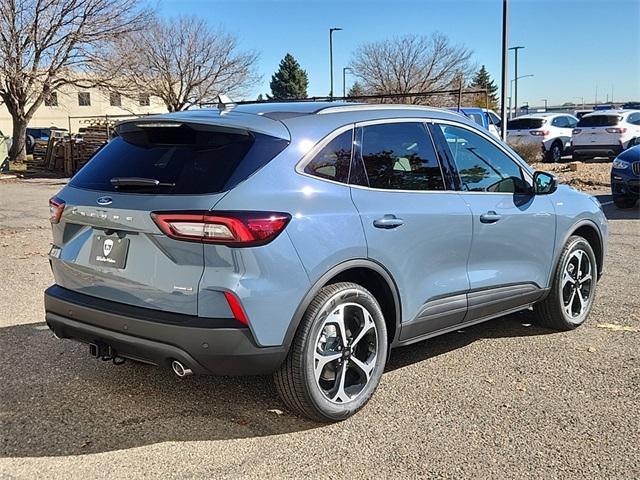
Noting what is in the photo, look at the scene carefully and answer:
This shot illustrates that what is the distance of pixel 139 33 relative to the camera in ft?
88.1

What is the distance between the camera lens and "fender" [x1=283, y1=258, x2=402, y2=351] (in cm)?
328

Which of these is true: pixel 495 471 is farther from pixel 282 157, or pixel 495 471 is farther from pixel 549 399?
pixel 282 157

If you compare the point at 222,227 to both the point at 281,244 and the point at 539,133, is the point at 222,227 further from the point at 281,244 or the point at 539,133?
the point at 539,133

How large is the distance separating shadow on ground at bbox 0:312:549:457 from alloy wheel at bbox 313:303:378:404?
246 mm

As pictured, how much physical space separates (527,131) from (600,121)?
2295 millimetres

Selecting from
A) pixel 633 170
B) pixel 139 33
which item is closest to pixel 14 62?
pixel 139 33

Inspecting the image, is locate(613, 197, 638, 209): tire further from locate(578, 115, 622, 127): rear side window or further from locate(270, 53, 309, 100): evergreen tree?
locate(270, 53, 309, 100): evergreen tree

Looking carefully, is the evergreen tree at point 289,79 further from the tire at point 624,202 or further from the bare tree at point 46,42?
the tire at point 624,202

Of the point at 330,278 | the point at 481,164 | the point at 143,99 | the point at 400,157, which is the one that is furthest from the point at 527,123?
the point at 330,278

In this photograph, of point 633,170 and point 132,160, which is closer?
point 132,160

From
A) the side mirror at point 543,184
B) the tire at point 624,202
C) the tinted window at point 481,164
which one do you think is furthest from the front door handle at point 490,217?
the tire at point 624,202

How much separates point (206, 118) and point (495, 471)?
2.33 meters

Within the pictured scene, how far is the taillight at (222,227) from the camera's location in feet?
10.1

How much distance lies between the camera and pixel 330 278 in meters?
3.41
